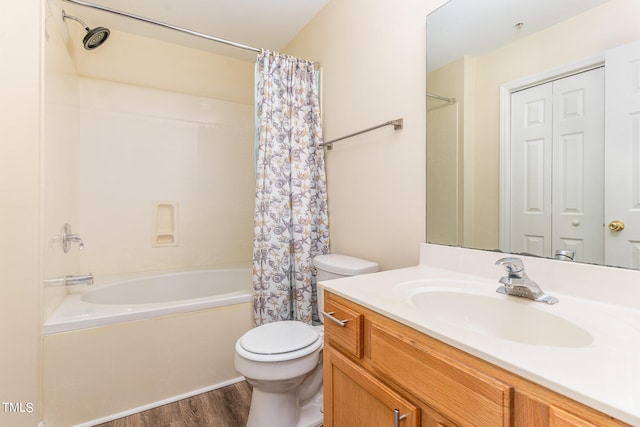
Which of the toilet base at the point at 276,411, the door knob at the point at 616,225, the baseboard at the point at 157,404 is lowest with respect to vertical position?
the baseboard at the point at 157,404

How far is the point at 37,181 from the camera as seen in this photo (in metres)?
1.42

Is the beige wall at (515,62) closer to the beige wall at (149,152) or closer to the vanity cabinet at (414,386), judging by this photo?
the vanity cabinet at (414,386)

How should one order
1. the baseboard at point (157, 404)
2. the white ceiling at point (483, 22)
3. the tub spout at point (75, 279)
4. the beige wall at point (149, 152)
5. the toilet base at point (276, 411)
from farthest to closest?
the beige wall at point (149, 152) < the tub spout at point (75, 279) < the baseboard at point (157, 404) < the toilet base at point (276, 411) < the white ceiling at point (483, 22)

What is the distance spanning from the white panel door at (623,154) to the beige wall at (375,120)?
64 centimetres

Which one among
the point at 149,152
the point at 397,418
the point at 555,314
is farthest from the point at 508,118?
the point at 149,152

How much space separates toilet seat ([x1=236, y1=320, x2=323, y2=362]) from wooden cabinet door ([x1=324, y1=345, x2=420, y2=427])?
320 mm

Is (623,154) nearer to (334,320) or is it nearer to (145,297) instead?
(334,320)

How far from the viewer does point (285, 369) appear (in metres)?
1.32

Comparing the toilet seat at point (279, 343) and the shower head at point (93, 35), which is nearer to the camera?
the toilet seat at point (279, 343)

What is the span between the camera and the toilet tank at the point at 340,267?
5.11ft

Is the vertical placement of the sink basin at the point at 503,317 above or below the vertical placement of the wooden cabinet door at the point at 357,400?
above

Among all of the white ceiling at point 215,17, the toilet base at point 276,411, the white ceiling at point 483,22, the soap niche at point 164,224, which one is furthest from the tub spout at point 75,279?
the white ceiling at point 483,22

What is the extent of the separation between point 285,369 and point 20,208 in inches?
54.3

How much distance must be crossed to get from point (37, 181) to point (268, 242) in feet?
3.78
